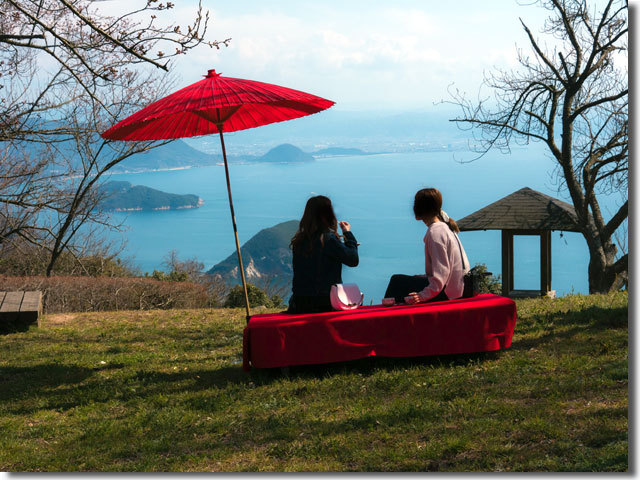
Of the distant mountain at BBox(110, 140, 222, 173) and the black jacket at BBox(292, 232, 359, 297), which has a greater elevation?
the distant mountain at BBox(110, 140, 222, 173)

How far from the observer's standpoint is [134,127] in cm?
655

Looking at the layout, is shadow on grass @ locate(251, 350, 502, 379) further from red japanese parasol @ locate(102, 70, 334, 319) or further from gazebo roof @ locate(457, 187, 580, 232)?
gazebo roof @ locate(457, 187, 580, 232)

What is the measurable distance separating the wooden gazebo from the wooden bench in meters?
10.7

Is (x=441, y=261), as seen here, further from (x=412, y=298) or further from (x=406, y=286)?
(x=406, y=286)

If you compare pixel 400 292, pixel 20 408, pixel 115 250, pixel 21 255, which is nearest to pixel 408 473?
pixel 400 292

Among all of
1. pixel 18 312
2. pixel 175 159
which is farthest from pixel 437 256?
pixel 175 159

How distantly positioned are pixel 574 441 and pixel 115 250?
2137 centimetres

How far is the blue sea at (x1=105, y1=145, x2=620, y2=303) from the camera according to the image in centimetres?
4519

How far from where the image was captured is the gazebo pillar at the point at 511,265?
16359 millimetres

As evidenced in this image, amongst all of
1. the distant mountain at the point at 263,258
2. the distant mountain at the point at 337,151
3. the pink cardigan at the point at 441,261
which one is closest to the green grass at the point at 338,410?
the pink cardigan at the point at 441,261

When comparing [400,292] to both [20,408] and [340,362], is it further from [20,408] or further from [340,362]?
[20,408]

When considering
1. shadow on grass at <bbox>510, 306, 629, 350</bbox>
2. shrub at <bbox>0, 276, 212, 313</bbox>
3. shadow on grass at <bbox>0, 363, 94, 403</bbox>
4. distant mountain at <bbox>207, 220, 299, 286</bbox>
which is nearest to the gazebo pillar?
shrub at <bbox>0, 276, 212, 313</bbox>

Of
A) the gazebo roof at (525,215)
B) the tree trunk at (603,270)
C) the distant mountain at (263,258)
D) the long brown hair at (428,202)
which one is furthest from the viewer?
the distant mountain at (263,258)

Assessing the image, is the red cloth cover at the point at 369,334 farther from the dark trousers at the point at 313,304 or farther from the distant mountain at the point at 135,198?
the distant mountain at the point at 135,198
